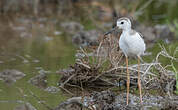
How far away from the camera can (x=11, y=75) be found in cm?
744

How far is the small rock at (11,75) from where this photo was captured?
24.0 ft

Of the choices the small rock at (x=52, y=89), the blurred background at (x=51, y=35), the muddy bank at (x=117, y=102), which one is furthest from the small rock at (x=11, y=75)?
the muddy bank at (x=117, y=102)

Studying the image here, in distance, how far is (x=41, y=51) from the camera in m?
9.80

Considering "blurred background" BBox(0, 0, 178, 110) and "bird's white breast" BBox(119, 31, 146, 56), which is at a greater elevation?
"blurred background" BBox(0, 0, 178, 110)

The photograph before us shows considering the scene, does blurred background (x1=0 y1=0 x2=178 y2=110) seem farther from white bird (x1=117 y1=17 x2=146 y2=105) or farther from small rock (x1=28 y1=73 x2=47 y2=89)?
white bird (x1=117 y1=17 x2=146 y2=105)

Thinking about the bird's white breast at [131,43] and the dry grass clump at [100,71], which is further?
the dry grass clump at [100,71]

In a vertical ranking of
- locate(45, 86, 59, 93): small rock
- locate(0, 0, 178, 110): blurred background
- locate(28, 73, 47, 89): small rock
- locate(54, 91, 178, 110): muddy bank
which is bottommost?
locate(54, 91, 178, 110): muddy bank

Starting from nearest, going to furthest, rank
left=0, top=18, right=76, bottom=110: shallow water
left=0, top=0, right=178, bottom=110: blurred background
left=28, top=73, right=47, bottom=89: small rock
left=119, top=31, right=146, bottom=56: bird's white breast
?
left=119, top=31, right=146, bottom=56: bird's white breast → left=0, top=18, right=76, bottom=110: shallow water → left=0, top=0, right=178, bottom=110: blurred background → left=28, top=73, right=47, bottom=89: small rock

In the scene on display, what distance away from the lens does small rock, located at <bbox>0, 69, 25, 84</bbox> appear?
7.31 m

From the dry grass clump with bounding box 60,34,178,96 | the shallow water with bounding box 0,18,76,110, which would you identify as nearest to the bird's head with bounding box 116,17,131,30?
the dry grass clump with bounding box 60,34,178,96

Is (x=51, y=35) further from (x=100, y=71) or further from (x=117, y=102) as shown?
(x=117, y=102)

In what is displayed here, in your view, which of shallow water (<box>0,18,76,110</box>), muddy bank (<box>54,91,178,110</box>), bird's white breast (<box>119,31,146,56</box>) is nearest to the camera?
muddy bank (<box>54,91,178,110</box>)

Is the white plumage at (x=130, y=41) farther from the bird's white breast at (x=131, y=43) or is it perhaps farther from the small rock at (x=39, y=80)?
the small rock at (x=39, y=80)

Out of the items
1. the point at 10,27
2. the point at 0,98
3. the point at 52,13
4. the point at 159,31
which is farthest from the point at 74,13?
the point at 0,98
